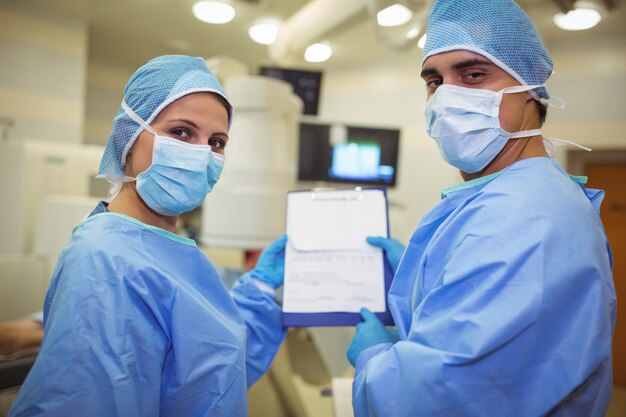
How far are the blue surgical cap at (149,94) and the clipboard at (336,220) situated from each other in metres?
0.41

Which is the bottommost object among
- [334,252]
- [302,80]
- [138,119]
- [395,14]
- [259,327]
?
[259,327]

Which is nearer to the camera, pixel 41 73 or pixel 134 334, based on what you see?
pixel 134 334

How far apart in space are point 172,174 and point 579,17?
2.91m

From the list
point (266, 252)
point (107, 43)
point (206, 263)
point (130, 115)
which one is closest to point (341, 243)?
point (266, 252)

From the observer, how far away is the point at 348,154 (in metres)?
2.30

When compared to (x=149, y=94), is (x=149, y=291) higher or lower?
lower

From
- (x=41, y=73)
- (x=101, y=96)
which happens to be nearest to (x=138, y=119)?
(x=41, y=73)

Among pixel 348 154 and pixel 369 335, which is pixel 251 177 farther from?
pixel 369 335

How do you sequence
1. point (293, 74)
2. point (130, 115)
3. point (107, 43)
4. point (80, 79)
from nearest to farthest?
point (130, 115), point (293, 74), point (80, 79), point (107, 43)

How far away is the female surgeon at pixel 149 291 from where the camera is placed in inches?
27.7

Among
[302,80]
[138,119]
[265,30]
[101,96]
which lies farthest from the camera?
[101,96]

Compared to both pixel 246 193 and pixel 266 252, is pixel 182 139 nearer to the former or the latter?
pixel 266 252

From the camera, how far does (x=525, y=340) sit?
0.68 meters

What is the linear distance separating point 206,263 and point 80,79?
348 cm
